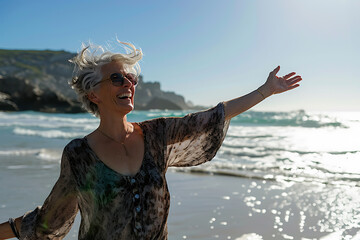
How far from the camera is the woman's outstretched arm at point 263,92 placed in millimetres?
2229

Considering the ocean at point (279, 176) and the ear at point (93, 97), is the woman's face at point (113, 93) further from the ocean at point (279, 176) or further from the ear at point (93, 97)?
the ocean at point (279, 176)

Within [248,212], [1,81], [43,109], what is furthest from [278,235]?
[1,81]

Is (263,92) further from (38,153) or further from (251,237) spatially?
(38,153)

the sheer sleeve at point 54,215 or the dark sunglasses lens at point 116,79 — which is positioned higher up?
the dark sunglasses lens at point 116,79

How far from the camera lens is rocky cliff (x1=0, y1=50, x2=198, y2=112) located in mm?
50562

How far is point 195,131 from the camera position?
7.24 feet

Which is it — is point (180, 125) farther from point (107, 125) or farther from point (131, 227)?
point (131, 227)

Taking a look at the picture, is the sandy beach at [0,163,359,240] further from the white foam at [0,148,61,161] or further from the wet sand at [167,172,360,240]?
the white foam at [0,148,61,161]

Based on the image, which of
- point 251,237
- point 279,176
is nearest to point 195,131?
point 251,237

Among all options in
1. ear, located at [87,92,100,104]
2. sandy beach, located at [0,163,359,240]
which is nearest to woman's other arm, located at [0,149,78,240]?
ear, located at [87,92,100,104]

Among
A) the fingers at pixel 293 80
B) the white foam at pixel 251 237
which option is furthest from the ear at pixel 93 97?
the white foam at pixel 251 237

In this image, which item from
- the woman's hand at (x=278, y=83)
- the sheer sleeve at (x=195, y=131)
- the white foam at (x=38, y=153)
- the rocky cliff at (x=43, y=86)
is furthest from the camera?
the rocky cliff at (x=43, y=86)

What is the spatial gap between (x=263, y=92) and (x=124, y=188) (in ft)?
3.37

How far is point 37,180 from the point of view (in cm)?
646
